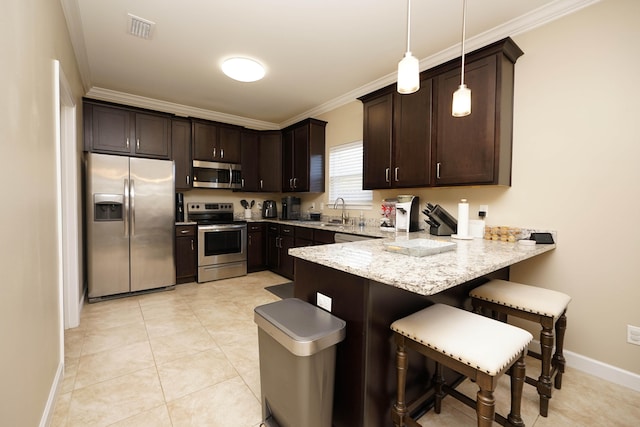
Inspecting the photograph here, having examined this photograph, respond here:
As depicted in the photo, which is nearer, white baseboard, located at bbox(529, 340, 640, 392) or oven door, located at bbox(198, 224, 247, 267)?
white baseboard, located at bbox(529, 340, 640, 392)

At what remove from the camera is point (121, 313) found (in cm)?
302

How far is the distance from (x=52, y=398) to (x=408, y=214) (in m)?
3.08

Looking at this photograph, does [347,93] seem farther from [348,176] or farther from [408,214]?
[408,214]

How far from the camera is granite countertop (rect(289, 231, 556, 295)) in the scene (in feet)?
3.45

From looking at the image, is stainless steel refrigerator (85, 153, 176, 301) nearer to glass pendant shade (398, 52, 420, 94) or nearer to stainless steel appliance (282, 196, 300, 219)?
stainless steel appliance (282, 196, 300, 219)

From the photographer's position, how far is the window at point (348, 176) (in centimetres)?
396

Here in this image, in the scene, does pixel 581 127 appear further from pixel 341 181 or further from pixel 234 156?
pixel 234 156

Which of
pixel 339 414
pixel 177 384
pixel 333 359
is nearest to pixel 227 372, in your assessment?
pixel 177 384

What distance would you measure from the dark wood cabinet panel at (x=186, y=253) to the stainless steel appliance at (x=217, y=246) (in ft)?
0.30

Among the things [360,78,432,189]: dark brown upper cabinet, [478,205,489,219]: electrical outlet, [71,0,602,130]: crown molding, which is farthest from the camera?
[360,78,432,189]: dark brown upper cabinet

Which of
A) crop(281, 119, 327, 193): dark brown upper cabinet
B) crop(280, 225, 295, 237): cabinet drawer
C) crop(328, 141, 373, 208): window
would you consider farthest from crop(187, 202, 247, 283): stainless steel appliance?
crop(328, 141, 373, 208): window

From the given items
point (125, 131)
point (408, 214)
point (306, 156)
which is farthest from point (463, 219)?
point (125, 131)

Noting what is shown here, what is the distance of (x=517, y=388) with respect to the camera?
4.18ft

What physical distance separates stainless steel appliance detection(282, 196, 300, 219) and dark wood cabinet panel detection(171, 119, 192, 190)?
5.21ft
